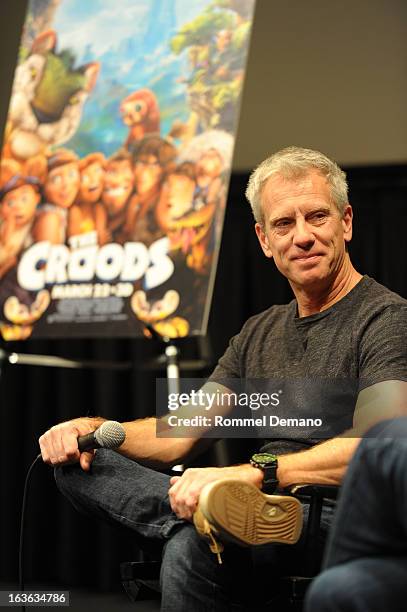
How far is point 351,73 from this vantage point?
3795mm

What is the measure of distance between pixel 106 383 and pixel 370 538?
2.76m

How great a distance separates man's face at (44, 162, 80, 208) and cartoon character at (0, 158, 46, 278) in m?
0.04

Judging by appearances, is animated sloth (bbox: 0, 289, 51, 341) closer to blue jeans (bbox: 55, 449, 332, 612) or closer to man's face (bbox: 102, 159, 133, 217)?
man's face (bbox: 102, 159, 133, 217)

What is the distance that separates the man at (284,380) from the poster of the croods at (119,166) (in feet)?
2.25

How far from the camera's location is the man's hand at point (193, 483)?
61.7 inches

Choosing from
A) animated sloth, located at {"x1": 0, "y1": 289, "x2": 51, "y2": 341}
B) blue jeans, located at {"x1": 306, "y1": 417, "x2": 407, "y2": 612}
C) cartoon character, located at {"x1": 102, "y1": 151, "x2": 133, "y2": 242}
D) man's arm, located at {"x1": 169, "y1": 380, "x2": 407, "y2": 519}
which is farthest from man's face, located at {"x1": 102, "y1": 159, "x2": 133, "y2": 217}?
blue jeans, located at {"x1": 306, "y1": 417, "x2": 407, "y2": 612}

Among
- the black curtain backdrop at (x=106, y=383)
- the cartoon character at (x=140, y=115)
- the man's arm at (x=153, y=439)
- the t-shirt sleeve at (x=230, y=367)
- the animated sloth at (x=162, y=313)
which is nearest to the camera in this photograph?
the man's arm at (x=153, y=439)

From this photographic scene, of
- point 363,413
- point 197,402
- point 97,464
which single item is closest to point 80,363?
point 197,402

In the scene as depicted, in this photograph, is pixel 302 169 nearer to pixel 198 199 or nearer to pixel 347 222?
pixel 347 222

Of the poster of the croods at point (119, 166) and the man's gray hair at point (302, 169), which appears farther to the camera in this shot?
the poster of the croods at point (119, 166)

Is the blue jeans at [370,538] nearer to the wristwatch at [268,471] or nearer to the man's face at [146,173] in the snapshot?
the wristwatch at [268,471]

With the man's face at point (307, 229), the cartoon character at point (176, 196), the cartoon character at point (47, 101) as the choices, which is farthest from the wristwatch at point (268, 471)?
the cartoon character at point (47, 101)

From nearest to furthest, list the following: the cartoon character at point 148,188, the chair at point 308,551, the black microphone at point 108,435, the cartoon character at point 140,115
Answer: the chair at point 308,551 → the black microphone at point 108,435 → the cartoon character at point 148,188 → the cartoon character at point 140,115

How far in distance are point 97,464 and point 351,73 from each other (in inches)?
98.7
